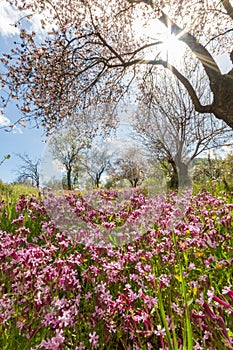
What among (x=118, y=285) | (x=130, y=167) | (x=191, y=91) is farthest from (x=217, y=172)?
(x=118, y=285)

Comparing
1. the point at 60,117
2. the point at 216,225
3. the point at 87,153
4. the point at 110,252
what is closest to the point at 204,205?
the point at 216,225

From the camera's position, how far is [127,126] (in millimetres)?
3969

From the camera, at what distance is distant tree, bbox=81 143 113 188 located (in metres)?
3.87

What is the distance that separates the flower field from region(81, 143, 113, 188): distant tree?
1.97 ft

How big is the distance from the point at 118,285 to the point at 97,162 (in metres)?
2.18

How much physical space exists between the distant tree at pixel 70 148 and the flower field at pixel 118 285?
0.73 metres

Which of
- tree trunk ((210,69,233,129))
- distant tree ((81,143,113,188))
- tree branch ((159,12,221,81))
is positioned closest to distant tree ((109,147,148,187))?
distant tree ((81,143,113,188))

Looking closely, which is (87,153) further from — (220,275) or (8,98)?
(8,98)

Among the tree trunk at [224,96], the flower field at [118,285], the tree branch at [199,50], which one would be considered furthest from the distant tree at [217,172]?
the flower field at [118,285]

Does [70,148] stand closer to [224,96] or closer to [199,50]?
[224,96]

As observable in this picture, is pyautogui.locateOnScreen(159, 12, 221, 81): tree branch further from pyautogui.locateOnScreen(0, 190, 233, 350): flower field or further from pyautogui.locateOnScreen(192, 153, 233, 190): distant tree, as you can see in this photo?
pyautogui.locateOnScreen(0, 190, 233, 350): flower field

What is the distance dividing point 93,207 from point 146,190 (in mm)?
1044

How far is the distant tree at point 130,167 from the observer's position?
12.9ft

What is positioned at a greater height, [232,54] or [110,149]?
[232,54]
